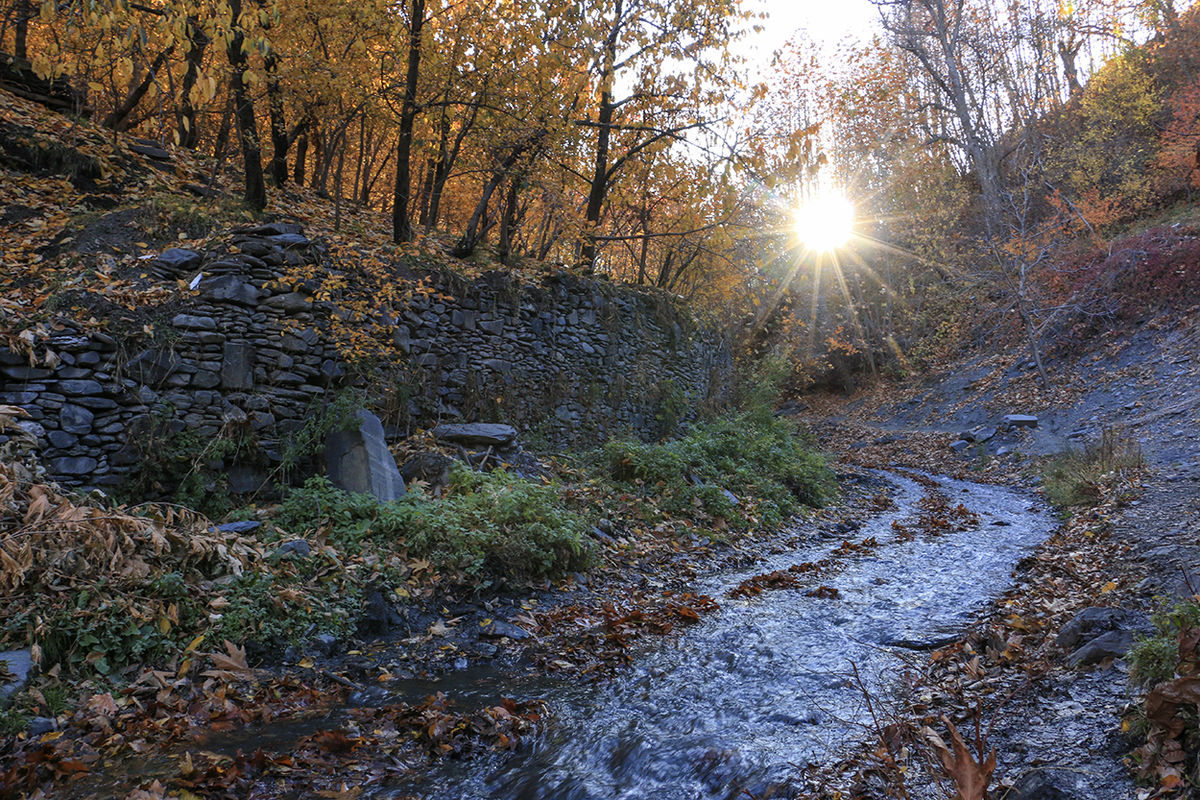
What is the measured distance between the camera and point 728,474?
35.2ft

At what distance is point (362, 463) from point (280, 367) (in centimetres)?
168

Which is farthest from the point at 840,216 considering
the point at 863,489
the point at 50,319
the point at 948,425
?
the point at 50,319

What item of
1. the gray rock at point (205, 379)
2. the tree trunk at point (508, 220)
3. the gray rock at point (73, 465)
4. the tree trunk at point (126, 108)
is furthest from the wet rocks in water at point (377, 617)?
the tree trunk at point (126, 108)

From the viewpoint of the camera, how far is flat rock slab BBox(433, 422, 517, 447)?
8758mm

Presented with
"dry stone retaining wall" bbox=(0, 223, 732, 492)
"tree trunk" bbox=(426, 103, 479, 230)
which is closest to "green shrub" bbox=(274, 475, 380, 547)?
"dry stone retaining wall" bbox=(0, 223, 732, 492)

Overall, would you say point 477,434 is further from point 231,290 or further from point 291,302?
point 231,290

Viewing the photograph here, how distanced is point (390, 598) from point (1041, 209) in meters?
27.5

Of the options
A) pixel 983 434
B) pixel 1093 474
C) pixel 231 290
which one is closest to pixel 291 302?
pixel 231 290

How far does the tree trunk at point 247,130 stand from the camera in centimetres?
903

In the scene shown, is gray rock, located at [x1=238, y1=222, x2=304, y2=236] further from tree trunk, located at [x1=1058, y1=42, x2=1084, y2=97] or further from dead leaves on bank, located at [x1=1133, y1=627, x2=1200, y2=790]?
tree trunk, located at [x1=1058, y1=42, x2=1084, y2=97]

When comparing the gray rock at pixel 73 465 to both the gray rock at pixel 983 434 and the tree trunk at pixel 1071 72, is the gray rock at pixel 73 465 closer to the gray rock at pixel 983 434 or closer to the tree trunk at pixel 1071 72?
the gray rock at pixel 983 434

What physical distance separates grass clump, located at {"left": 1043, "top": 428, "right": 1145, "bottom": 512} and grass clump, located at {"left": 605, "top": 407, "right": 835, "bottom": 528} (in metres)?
3.54

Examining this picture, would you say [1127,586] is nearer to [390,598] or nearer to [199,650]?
[390,598]

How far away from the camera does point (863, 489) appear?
12820 mm
